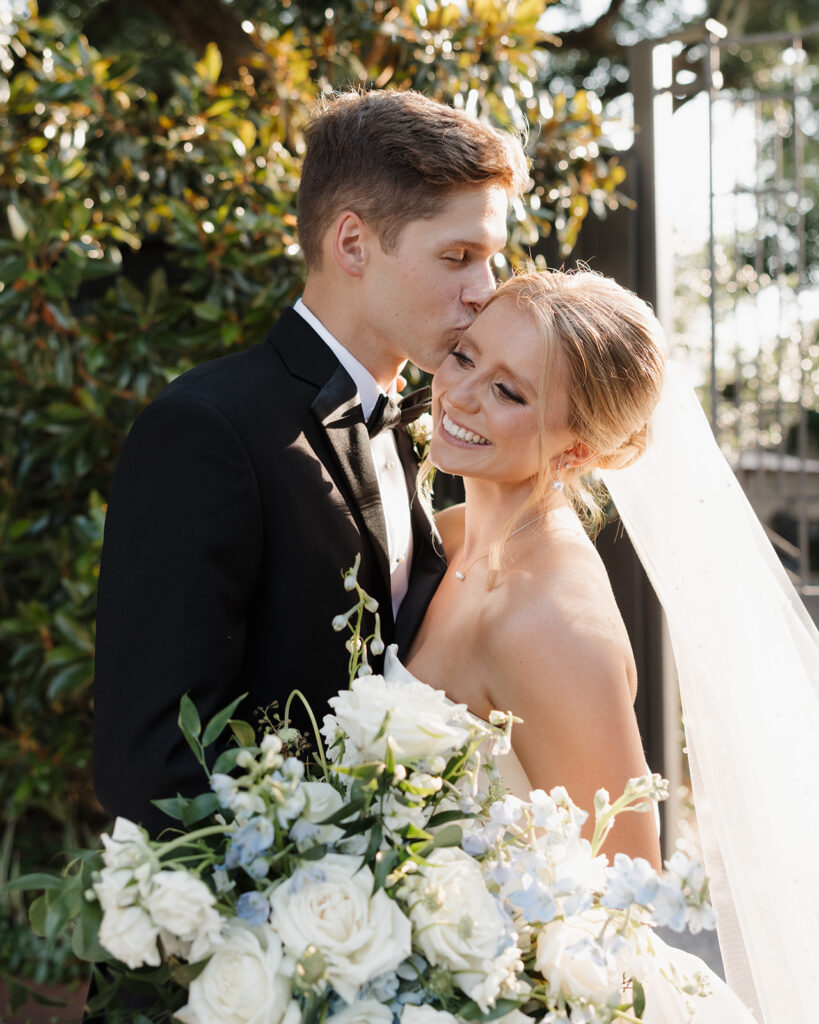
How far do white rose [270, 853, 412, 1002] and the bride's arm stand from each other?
26.0 inches

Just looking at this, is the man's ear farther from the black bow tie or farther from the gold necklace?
the gold necklace

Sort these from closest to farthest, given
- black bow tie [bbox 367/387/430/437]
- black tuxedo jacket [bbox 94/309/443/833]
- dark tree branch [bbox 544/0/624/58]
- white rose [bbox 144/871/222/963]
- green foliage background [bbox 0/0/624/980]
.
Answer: white rose [bbox 144/871/222/963]
black tuxedo jacket [bbox 94/309/443/833]
black bow tie [bbox 367/387/430/437]
green foliage background [bbox 0/0/624/980]
dark tree branch [bbox 544/0/624/58]

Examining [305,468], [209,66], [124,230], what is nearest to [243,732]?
[305,468]

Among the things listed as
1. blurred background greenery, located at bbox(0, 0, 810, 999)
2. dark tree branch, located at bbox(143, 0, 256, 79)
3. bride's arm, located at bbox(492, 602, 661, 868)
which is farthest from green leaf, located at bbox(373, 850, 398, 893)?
dark tree branch, located at bbox(143, 0, 256, 79)

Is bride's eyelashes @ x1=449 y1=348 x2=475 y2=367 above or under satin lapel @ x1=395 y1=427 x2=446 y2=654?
above

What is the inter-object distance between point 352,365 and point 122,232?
1.63 meters

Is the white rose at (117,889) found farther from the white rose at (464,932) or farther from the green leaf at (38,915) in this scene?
the white rose at (464,932)

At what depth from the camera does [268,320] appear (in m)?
3.46

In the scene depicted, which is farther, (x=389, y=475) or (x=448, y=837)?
(x=389, y=475)

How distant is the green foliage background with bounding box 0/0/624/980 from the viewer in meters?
3.37

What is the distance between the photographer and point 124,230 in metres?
3.52

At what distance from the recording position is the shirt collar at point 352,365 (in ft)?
6.80

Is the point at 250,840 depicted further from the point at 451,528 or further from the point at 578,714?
the point at 451,528

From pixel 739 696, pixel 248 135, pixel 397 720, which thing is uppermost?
pixel 248 135
